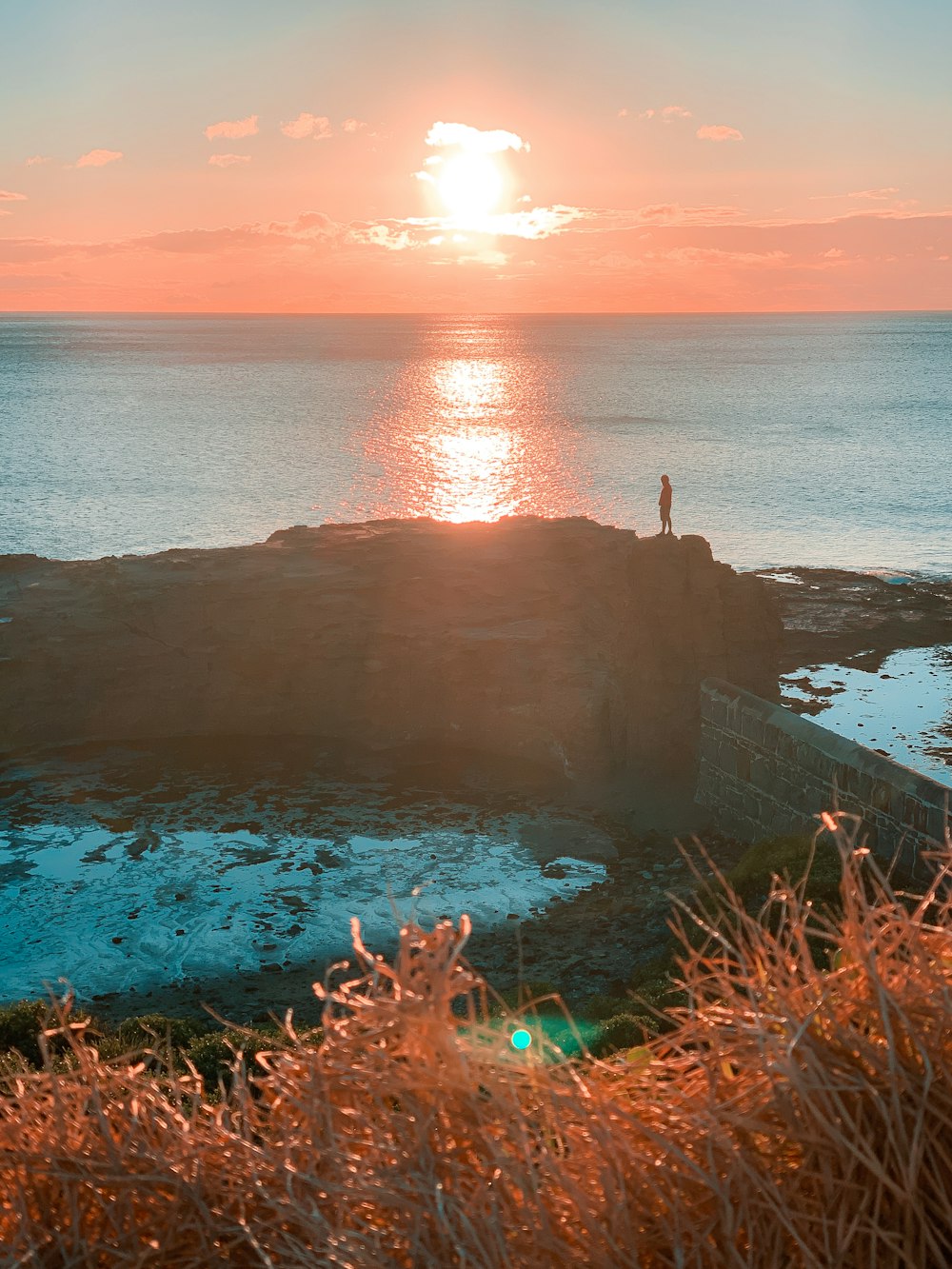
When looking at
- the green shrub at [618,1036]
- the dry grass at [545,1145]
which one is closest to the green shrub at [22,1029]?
the green shrub at [618,1036]

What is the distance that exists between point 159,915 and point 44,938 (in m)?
1.68

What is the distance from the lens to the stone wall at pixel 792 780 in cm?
1556

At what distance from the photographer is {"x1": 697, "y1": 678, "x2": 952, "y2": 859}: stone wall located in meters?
15.6

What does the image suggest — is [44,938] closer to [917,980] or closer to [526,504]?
[917,980]

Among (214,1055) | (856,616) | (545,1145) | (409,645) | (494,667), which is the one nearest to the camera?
(545,1145)

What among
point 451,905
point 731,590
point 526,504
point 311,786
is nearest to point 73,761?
point 311,786

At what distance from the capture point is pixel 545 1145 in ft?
10.6

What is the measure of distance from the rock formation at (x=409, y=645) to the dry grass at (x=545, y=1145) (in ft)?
69.4

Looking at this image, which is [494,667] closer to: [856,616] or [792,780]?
[792,780]

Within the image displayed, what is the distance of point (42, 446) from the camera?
9031 centimetres

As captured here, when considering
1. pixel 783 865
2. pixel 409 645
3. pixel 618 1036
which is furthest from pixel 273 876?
pixel 618 1036

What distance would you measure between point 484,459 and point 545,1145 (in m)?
88.0

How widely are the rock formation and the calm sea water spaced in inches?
987


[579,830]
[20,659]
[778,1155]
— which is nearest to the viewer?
[778,1155]
